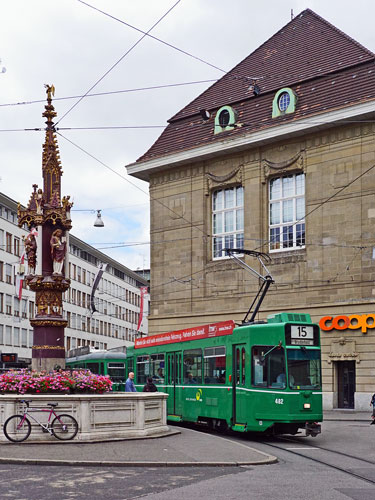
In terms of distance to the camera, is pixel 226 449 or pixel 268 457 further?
pixel 226 449

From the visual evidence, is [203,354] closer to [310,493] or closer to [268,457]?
[268,457]

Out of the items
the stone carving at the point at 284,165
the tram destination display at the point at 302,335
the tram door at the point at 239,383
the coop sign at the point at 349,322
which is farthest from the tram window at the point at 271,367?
the stone carving at the point at 284,165

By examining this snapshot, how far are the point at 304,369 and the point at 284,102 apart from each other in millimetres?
22728

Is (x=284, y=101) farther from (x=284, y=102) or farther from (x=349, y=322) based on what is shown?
(x=349, y=322)

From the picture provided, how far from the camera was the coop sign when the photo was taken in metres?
37.0

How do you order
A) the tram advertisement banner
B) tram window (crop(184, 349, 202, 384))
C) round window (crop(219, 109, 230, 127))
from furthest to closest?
round window (crop(219, 109, 230, 127))
tram window (crop(184, 349, 202, 384))
the tram advertisement banner

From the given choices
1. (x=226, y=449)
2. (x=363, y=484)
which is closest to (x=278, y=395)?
(x=226, y=449)

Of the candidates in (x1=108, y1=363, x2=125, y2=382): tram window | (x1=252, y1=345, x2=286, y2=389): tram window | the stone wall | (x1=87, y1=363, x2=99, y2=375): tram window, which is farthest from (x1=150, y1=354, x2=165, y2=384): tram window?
Result: the stone wall

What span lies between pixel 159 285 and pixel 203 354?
21.8 meters

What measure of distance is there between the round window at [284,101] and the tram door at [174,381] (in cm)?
1809

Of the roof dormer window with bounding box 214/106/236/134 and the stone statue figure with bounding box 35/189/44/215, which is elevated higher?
the roof dormer window with bounding box 214/106/236/134

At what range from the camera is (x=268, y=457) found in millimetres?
16219

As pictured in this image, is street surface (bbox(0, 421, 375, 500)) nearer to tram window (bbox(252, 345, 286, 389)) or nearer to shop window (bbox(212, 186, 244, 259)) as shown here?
tram window (bbox(252, 345, 286, 389))

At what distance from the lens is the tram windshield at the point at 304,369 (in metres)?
21.3
